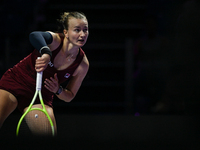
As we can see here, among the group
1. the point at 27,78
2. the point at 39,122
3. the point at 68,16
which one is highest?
the point at 68,16

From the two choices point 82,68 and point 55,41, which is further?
point 82,68

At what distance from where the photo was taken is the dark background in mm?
1766

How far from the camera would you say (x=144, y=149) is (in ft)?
2.68

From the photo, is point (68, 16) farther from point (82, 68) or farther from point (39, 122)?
point (39, 122)

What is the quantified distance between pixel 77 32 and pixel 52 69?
0.26m

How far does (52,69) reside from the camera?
5.96ft

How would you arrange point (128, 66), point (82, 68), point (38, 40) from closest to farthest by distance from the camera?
point (38, 40)
point (82, 68)
point (128, 66)

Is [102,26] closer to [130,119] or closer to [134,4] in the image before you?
[134,4]

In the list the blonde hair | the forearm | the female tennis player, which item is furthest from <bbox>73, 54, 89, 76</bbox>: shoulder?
the blonde hair

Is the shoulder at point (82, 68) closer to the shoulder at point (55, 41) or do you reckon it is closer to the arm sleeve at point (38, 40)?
the shoulder at point (55, 41)

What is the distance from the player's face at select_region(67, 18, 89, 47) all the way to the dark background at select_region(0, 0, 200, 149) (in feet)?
1.73

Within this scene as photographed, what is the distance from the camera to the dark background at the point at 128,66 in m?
1.77

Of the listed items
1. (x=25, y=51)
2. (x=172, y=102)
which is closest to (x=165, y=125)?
(x=172, y=102)

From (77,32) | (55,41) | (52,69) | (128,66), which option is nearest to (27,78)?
(52,69)
